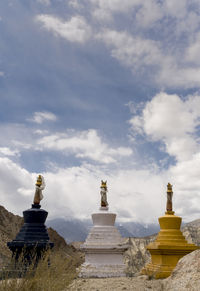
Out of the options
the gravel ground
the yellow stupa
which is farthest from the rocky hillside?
the gravel ground

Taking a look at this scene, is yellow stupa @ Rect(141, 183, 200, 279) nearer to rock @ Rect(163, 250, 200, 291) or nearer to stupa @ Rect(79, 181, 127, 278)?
stupa @ Rect(79, 181, 127, 278)

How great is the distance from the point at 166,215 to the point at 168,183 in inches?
78.3

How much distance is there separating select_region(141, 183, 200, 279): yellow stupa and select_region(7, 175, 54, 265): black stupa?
5464 mm

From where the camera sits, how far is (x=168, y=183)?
19.2 meters

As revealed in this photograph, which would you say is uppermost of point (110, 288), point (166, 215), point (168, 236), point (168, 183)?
point (168, 183)

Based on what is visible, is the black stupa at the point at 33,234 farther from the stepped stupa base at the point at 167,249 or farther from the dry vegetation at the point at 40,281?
the dry vegetation at the point at 40,281

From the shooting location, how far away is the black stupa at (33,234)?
14836 millimetres

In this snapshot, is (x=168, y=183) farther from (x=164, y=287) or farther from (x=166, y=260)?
(x=164, y=287)

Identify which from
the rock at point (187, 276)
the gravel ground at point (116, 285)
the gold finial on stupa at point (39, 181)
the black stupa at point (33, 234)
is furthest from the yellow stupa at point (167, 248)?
the gold finial on stupa at point (39, 181)

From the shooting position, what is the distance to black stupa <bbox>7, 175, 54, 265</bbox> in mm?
14836

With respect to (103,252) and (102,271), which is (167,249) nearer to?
(103,252)

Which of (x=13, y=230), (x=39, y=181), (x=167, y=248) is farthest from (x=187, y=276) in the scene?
(x=13, y=230)

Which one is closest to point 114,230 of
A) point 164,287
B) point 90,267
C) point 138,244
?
point 90,267

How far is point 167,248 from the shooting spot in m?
16.6
